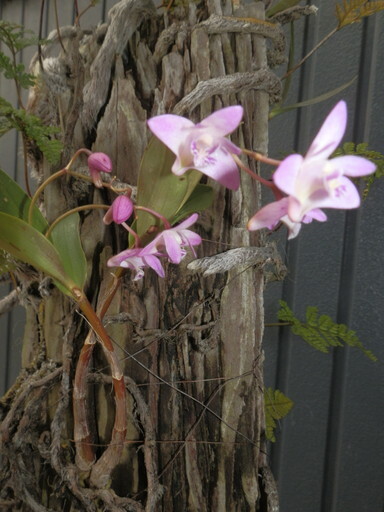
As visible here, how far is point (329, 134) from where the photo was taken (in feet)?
0.89

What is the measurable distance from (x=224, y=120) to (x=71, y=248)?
32 cm

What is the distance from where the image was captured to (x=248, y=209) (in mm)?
618

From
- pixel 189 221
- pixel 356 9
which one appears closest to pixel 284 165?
pixel 189 221

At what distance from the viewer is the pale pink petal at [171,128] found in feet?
0.99

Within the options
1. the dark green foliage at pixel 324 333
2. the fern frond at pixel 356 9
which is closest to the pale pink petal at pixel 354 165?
the fern frond at pixel 356 9

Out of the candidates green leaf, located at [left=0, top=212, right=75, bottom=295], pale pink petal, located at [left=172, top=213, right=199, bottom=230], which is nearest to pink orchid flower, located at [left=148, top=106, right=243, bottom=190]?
pale pink petal, located at [left=172, top=213, right=199, bottom=230]

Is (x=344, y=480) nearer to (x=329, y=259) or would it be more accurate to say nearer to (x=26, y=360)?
(x=329, y=259)

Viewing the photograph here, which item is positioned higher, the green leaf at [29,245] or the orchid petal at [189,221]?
the orchid petal at [189,221]

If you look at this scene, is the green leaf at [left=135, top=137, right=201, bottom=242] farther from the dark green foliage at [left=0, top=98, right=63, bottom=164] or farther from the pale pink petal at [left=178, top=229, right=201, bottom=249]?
the dark green foliage at [left=0, top=98, right=63, bottom=164]

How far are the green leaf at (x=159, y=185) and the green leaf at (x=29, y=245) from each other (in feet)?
0.33

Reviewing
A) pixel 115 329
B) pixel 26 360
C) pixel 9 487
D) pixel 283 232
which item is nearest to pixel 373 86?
pixel 283 232

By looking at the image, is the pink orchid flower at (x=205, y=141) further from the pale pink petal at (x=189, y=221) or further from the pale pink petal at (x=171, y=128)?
the pale pink petal at (x=189, y=221)

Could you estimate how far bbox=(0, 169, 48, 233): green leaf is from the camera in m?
0.53

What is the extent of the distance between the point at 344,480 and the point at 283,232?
0.68 metres
